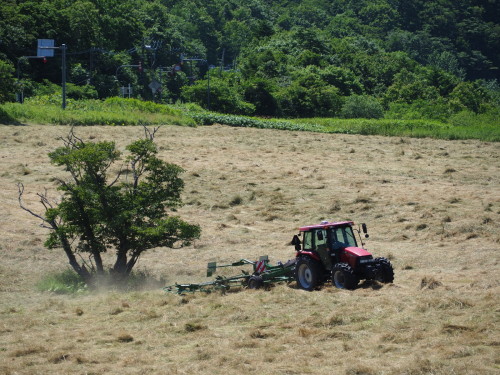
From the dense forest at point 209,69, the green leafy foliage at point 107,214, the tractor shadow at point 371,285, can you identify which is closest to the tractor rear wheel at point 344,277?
the tractor shadow at point 371,285

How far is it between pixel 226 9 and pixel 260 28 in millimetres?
51047

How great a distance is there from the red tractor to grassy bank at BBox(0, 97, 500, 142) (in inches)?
1510

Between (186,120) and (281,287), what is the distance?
43712 mm

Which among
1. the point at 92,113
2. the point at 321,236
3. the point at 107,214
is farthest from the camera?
the point at 92,113

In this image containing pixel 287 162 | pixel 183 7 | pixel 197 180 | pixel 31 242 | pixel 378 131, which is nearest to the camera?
pixel 31 242

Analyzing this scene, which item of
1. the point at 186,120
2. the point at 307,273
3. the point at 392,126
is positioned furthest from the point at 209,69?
the point at 307,273

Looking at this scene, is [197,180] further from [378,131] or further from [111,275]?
[378,131]

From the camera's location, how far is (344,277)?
18.0 m

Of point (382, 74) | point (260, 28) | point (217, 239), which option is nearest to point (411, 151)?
point (217, 239)

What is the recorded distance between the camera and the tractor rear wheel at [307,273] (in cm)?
1867

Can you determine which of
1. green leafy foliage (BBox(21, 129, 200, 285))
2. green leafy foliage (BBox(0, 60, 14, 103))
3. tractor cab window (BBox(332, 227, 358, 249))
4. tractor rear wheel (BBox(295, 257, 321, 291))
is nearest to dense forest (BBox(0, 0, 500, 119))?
green leafy foliage (BBox(0, 60, 14, 103))

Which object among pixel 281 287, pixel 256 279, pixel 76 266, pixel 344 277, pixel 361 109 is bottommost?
pixel 76 266

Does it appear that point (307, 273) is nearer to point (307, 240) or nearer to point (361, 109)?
point (307, 240)

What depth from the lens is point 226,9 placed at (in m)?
184
